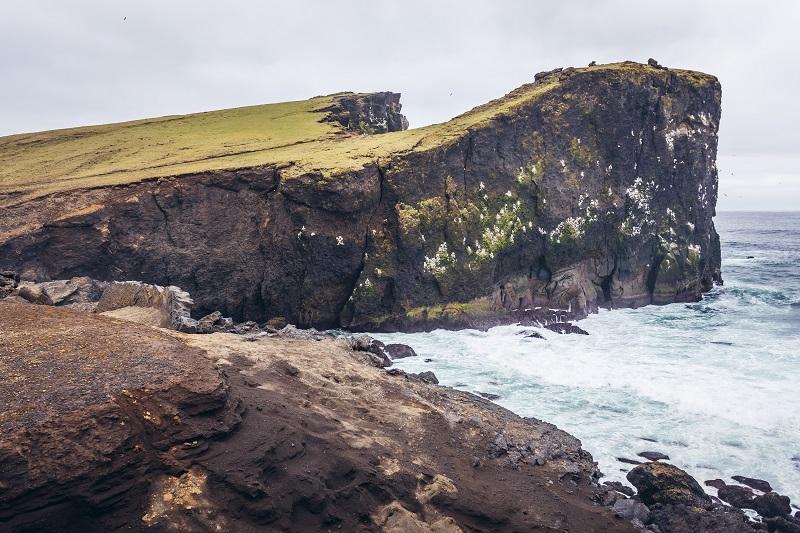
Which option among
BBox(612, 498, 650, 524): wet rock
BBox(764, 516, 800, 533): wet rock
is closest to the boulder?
BBox(612, 498, 650, 524): wet rock

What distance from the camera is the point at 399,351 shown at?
1219 inches

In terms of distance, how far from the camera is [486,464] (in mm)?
17172

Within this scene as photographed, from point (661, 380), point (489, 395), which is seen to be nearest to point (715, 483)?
point (661, 380)

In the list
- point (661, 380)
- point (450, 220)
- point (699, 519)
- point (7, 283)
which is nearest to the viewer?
point (699, 519)

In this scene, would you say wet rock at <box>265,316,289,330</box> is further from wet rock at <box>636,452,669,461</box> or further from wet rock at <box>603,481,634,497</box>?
wet rock at <box>603,481,634,497</box>

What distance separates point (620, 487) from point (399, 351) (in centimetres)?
1521

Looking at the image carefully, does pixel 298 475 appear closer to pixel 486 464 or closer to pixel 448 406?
pixel 486 464

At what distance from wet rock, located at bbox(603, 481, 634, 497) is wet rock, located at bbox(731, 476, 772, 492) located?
13.1 feet

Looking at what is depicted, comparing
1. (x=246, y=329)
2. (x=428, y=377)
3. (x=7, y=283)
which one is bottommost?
(x=428, y=377)

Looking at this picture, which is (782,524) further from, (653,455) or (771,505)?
(653,455)

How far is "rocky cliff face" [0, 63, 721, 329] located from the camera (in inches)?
1384

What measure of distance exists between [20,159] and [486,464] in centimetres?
5070

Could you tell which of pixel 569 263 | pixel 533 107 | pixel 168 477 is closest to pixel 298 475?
pixel 168 477

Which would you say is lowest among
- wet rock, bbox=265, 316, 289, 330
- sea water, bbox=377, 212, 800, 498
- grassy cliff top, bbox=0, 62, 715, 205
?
sea water, bbox=377, 212, 800, 498
